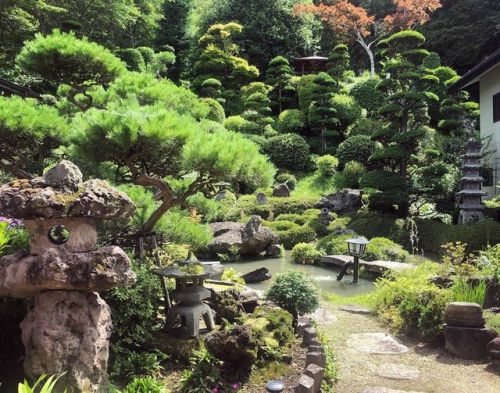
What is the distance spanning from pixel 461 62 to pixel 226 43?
13559mm

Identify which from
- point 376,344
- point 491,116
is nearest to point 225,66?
point 491,116

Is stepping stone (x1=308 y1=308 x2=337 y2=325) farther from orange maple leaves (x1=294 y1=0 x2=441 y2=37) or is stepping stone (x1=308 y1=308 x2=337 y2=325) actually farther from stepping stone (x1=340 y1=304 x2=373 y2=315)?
orange maple leaves (x1=294 y1=0 x2=441 y2=37)

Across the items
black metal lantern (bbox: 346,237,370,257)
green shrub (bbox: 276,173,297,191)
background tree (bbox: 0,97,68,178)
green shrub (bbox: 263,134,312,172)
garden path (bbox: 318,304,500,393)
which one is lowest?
garden path (bbox: 318,304,500,393)

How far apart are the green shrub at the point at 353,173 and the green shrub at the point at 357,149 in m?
0.71

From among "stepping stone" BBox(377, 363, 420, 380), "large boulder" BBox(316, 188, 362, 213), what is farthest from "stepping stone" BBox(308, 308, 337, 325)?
"large boulder" BBox(316, 188, 362, 213)

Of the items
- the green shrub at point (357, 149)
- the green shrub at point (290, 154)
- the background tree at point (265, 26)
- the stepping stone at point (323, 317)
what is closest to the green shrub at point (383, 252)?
the stepping stone at point (323, 317)

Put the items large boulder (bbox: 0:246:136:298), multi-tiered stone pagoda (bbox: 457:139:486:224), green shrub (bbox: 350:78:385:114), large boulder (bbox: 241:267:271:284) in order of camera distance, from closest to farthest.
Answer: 1. large boulder (bbox: 0:246:136:298)
2. large boulder (bbox: 241:267:271:284)
3. multi-tiered stone pagoda (bbox: 457:139:486:224)
4. green shrub (bbox: 350:78:385:114)

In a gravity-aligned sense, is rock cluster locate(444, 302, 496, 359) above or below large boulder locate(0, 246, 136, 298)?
below

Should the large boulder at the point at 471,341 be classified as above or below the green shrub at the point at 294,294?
below

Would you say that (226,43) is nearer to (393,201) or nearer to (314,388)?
(393,201)

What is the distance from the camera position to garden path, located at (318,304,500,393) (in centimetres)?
Answer: 441

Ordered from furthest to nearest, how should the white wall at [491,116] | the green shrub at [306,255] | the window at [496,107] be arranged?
the white wall at [491,116], the window at [496,107], the green shrub at [306,255]

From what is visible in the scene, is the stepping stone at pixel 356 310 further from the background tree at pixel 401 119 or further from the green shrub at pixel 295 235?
the background tree at pixel 401 119

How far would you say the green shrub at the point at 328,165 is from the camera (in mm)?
20125
